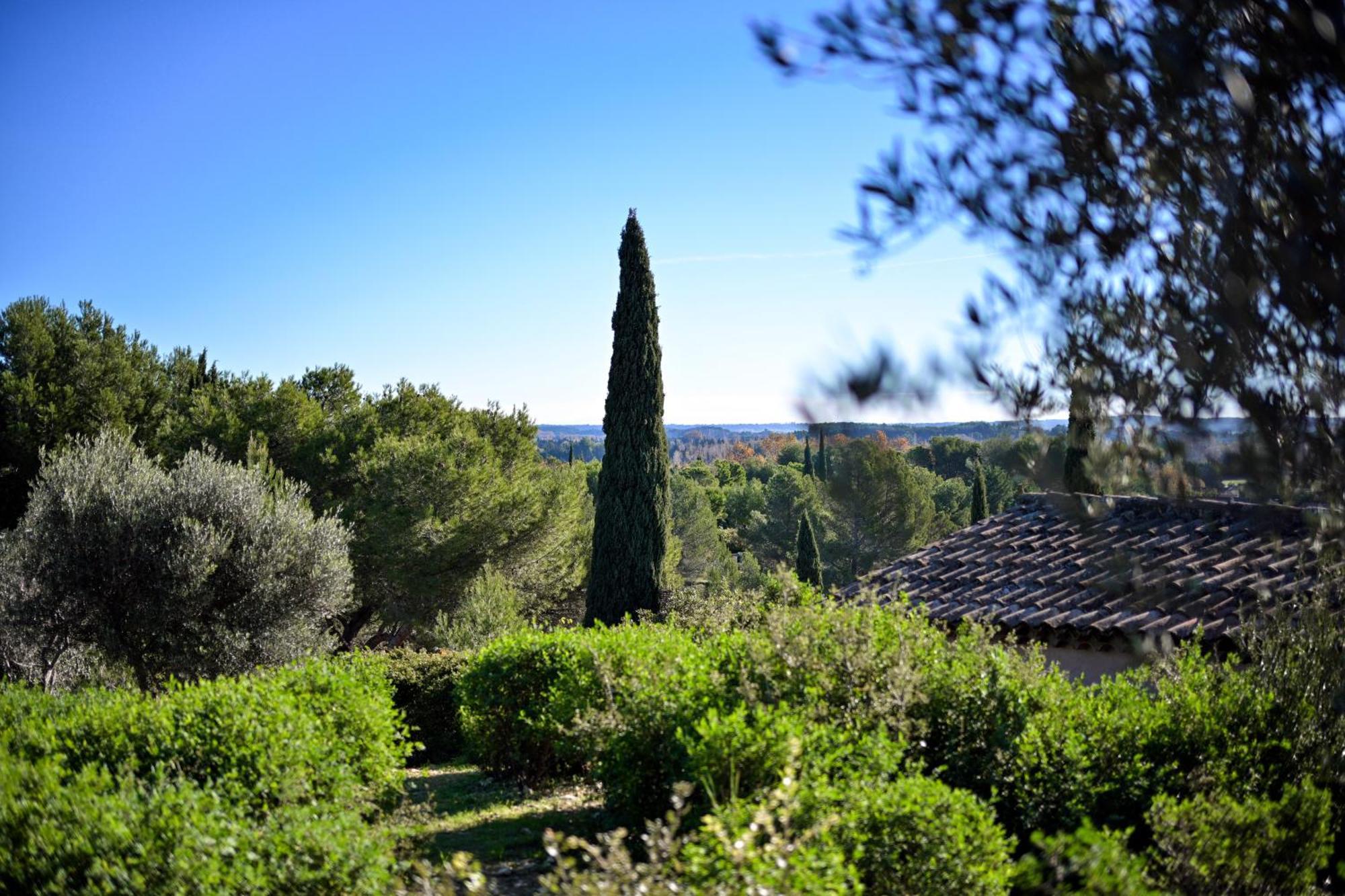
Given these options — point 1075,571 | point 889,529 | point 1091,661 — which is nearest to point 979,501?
point 889,529

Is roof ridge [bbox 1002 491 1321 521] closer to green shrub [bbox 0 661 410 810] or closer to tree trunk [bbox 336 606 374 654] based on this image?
green shrub [bbox 0 661 410 810]

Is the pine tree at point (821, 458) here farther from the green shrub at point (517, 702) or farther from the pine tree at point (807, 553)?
the pine tree at point (807, 553)

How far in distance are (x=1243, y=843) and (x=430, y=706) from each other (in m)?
11.2

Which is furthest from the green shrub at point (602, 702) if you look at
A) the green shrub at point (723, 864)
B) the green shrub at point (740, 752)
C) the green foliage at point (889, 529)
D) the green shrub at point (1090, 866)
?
the green foliage at point (889, 529)

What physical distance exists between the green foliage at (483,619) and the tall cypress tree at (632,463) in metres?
2.18

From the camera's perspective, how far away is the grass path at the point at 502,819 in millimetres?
6504

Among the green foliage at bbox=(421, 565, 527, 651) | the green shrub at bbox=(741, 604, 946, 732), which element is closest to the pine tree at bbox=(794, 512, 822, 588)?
the green foliage at bbox=(421, 565, 527, 651)

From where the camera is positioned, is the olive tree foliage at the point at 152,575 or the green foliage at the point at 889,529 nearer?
the olive tree foliage at the point at 152,575

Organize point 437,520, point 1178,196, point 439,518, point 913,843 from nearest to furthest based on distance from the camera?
point 1178,196 → point 913,843 → point 437,520 → point 439,518

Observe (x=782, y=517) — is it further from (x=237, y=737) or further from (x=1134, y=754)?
(x=237, y=737)

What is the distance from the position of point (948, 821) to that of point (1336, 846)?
323cm

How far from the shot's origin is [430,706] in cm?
1335

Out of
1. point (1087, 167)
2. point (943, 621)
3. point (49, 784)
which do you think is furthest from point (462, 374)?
point (1087, 167)

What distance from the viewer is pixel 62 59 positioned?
11.3 m
